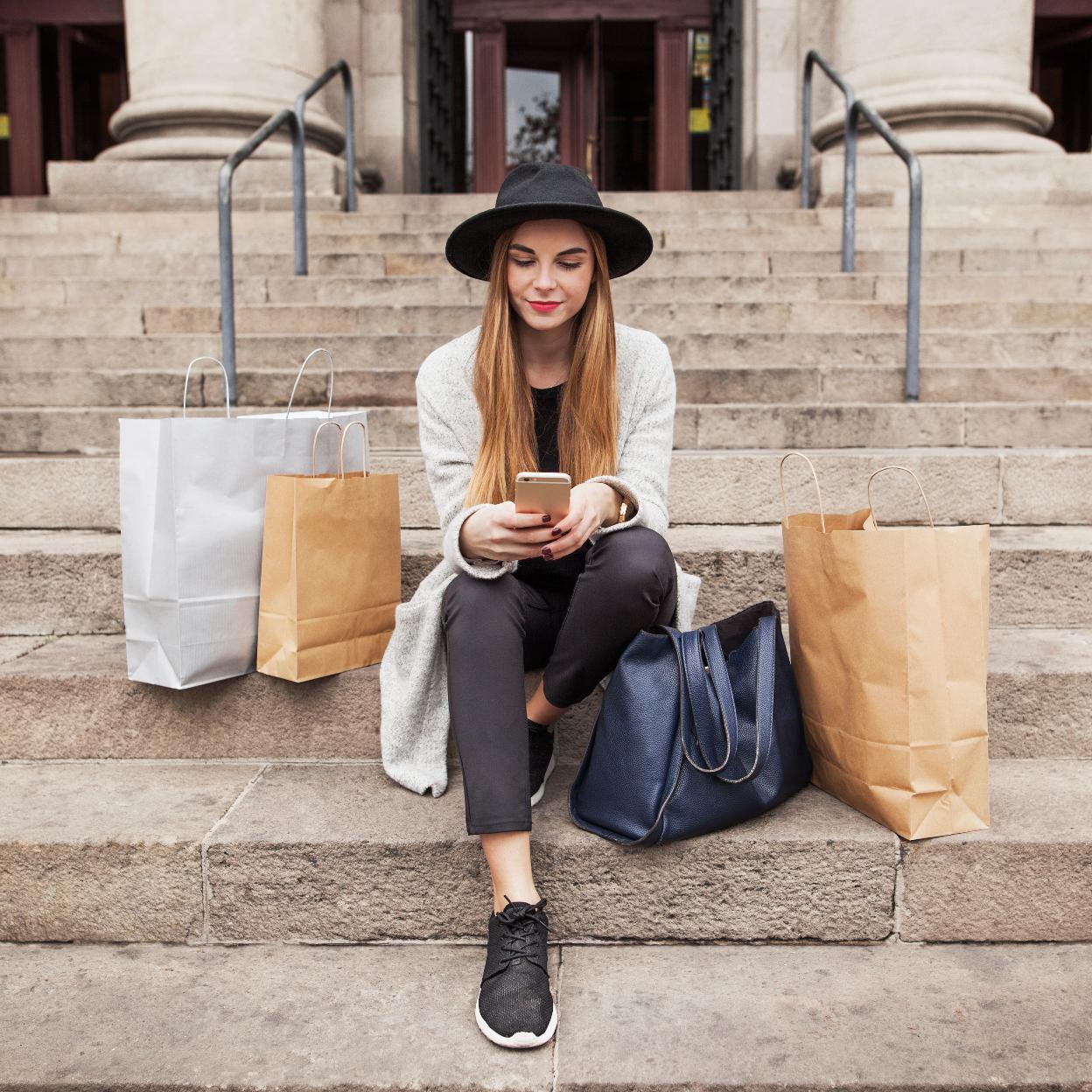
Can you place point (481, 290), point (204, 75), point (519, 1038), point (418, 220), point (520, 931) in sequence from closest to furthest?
point (519, 1038), point (520, 931), point (481, 290), point (418, 220), point (204, 75)

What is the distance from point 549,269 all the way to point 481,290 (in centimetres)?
294

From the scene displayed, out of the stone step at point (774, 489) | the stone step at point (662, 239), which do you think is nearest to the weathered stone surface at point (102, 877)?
the stone step at point (774, 489)

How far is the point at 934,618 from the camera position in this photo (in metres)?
1.93

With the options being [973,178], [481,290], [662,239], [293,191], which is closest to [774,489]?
[481,290]

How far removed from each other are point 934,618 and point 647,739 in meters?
0.55

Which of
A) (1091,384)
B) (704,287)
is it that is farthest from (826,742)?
(704,287)

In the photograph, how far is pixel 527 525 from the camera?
6.55 feet

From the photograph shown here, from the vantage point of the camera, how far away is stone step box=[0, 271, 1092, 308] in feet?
16.6

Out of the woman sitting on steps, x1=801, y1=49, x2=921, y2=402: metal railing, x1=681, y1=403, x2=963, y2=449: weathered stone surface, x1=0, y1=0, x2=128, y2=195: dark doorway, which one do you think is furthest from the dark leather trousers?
x1=0, y1=0, x2=128, y2=195: dark doorway

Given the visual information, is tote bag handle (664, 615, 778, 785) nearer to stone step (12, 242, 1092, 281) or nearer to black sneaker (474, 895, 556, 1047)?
black sneaker (474, 895, 556, 1047)

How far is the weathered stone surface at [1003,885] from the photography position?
2.01 m

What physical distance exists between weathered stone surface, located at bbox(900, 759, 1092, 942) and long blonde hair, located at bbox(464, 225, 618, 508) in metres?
0.99

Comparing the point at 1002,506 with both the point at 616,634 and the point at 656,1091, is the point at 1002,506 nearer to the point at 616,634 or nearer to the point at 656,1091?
the point at 616,634

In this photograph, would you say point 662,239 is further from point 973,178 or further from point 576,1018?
point 576,1018
